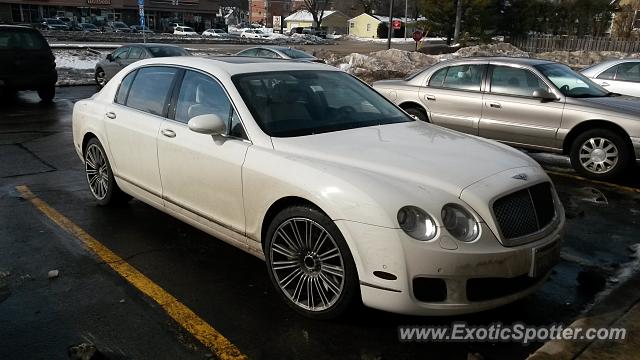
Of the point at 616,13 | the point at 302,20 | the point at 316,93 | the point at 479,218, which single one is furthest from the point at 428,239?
the point at 302,20

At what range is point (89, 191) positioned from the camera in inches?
249

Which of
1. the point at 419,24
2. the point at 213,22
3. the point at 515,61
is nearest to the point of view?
the point at 515,61

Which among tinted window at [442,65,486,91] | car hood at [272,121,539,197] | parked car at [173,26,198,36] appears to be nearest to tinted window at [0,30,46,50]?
tinted window at [442,65,486,91]

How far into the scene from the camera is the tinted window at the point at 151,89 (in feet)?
15.4

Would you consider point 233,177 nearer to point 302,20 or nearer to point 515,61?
Answer: point 515,61

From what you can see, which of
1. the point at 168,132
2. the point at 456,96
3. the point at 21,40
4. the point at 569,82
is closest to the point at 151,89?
the point at 168,132

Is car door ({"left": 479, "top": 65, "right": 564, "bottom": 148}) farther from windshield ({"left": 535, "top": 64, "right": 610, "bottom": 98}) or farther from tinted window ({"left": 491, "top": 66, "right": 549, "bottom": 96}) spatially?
windshield ({"left": 535, "top": 64, "right": 610, "bottom": 98})

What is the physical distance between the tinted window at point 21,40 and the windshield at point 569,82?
37.9 ft

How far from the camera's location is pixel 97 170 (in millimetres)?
5711

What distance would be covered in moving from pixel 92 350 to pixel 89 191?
367 centimetres

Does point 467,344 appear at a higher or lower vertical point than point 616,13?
lower

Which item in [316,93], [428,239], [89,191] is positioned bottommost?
[89,191]

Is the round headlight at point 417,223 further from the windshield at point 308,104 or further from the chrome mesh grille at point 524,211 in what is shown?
the windshield at point 308,104

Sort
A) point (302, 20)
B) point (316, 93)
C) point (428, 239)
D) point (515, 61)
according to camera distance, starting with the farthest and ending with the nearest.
A: 1. point (302, 20)
2. point (515, 61)
3. point (316, 93)
4. point (428, 239)
